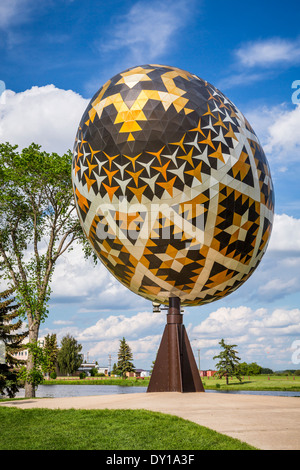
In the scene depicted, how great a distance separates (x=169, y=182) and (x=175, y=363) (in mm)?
7648

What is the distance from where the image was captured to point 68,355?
9262 cm

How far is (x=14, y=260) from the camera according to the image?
29109mm

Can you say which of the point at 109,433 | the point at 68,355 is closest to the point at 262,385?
the point at 109,433

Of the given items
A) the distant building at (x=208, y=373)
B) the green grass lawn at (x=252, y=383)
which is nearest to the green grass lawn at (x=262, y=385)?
the green grass lawn at (x=252, y=383)

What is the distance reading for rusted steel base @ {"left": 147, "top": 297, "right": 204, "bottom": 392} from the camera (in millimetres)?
17938

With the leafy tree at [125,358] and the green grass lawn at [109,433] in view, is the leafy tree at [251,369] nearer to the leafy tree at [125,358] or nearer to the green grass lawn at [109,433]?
the leafy tree at [125,358]

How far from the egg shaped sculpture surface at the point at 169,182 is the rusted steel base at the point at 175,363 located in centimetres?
144

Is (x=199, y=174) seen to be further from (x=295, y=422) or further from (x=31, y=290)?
(x=31, y=290)

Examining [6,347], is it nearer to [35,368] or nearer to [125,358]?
[35,368]

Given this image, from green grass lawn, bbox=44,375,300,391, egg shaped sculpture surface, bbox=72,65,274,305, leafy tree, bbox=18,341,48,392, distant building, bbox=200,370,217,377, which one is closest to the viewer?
egg shaped sculpture surface, bbox=72,65,274,305

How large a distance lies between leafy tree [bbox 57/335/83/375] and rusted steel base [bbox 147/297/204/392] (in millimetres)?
77639

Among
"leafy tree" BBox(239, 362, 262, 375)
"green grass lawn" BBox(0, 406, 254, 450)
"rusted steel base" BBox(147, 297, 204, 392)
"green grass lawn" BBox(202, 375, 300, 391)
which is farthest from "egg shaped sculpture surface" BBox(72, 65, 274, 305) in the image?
"leafy tree" BBox(239, 362, 262, 375)

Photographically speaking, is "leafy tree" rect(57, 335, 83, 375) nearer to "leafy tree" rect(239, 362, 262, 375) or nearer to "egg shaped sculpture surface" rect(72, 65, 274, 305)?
"leafy tree" rect(239, 362, 262, 375)
